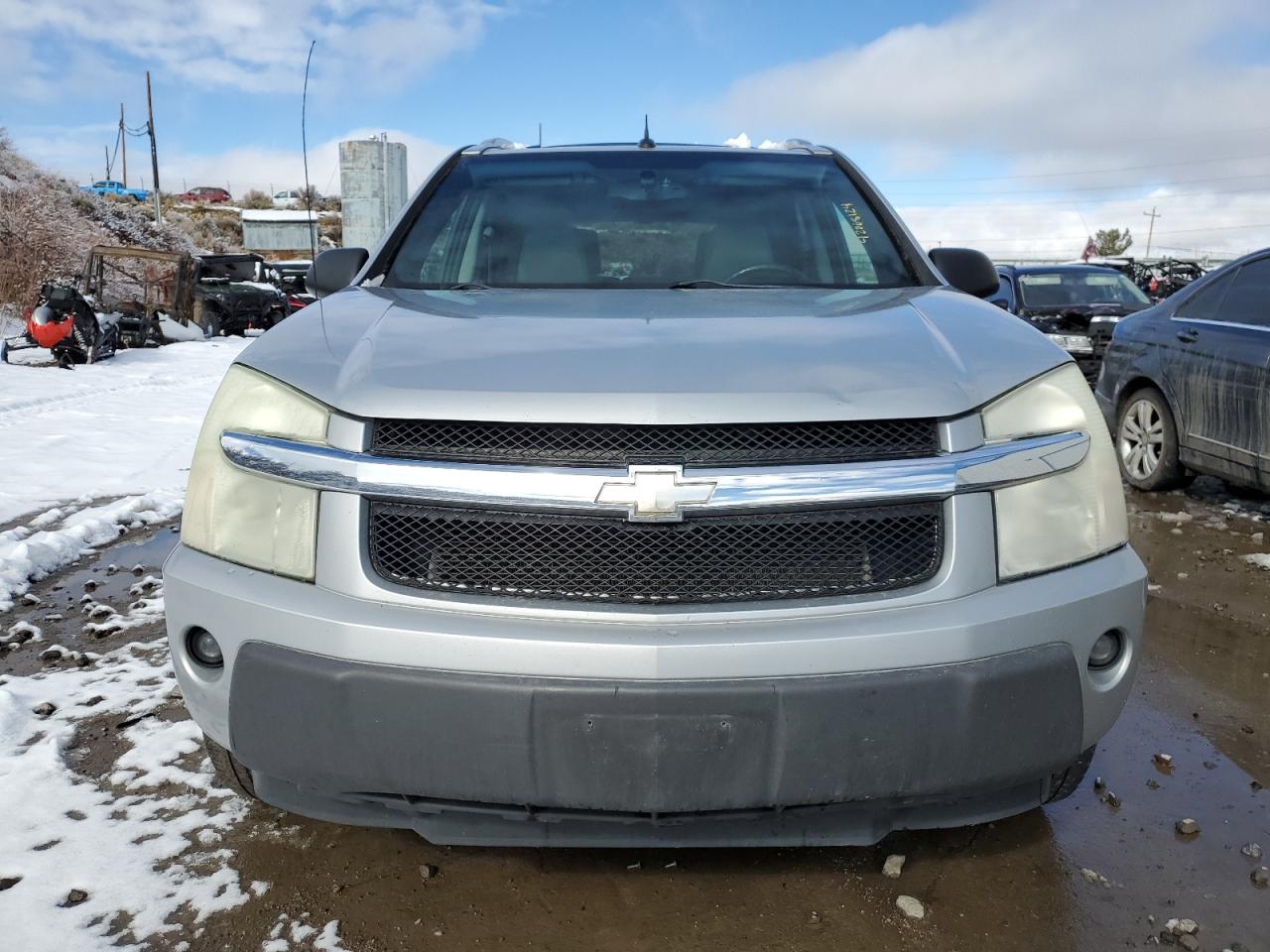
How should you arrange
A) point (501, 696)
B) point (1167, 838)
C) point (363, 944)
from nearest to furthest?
point (501, 696)
point (363, 944)
point (1167, 838)

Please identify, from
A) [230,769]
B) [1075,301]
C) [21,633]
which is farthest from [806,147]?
[1075,301]

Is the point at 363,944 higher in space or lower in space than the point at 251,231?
lower

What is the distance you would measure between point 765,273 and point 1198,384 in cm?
419

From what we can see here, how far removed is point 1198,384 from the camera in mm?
5855

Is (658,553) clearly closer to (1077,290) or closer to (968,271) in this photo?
(968,271)

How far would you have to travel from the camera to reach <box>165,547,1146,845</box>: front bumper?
5.68 feet

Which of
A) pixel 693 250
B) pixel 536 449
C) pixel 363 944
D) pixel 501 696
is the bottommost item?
pixel 363 944

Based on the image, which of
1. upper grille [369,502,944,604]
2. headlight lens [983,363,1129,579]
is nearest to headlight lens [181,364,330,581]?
upper grille [369,502,944,604]

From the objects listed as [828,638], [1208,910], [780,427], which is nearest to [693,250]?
[780,427]

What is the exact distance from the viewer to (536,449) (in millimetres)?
1840

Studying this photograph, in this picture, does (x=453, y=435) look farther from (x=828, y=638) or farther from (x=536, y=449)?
(x=828, y=638)

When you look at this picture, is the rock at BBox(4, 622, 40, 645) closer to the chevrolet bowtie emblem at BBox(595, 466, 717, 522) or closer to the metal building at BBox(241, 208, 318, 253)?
the chevrolet bowtie emblem at BBox(595, 466, 717, 522)

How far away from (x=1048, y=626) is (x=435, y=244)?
7.08 ft

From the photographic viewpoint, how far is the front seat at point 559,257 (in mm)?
2900
